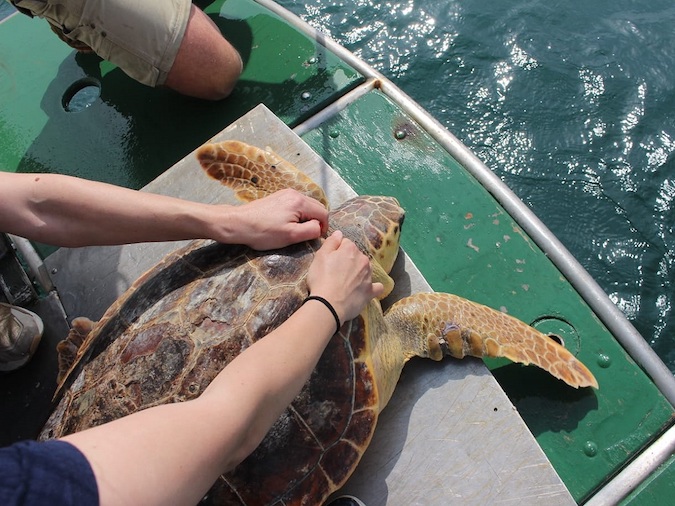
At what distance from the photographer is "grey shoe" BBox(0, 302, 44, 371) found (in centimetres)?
191

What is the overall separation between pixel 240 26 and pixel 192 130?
0.74 meters

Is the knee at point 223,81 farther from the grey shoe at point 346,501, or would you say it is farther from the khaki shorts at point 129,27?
the grey shoe at point 346,501

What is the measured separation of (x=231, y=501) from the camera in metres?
1.39

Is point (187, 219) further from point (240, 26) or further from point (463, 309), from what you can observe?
point (240, 26)

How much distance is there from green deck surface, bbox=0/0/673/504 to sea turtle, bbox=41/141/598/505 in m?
0.16

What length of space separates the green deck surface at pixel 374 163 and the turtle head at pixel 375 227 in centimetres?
23

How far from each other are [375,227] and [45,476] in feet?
4.43

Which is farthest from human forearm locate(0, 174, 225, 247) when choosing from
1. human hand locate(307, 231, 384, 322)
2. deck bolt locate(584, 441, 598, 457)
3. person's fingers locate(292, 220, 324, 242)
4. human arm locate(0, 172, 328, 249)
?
deck bolt locate(584, 441, 598, 457)

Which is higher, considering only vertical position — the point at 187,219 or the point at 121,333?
the point at 187,219

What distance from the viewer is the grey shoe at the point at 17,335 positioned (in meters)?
1.91

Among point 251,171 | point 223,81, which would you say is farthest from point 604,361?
point 223,81

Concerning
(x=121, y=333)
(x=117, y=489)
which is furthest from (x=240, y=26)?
(x=117, y=489)

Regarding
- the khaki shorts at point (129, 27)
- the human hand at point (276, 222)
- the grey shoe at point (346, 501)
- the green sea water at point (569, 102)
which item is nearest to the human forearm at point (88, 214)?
the human hand at point (276, 222)

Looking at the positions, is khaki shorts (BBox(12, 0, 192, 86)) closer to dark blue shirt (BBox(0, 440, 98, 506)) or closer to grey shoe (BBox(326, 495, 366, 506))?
grey shoe (BBox(326, 495, 366, 506))
